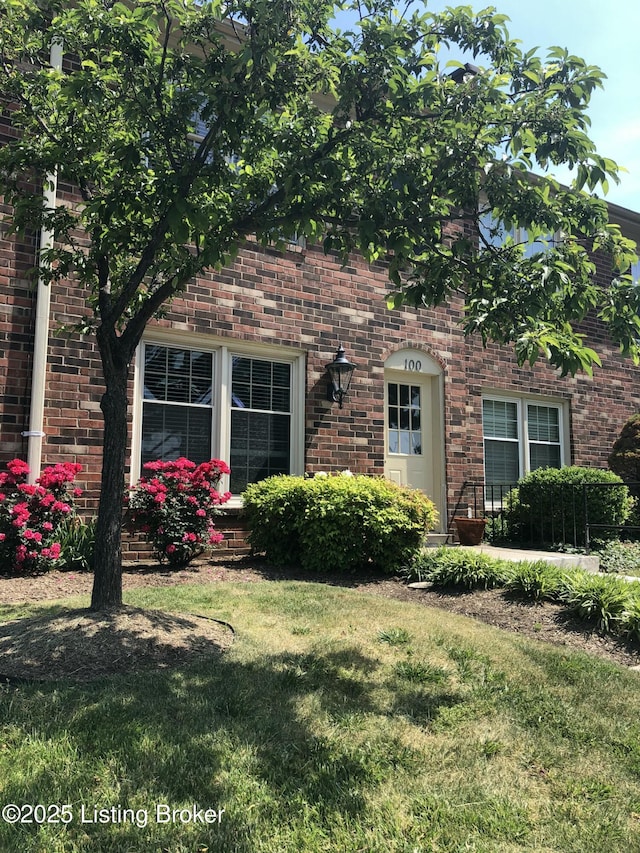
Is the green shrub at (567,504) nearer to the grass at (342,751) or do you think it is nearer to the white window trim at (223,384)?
the white window trim at (223,384)

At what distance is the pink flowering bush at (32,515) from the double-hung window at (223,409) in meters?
0.98

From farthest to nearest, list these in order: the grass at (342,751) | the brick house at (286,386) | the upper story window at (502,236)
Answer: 1. the brick house at (286,386)
2. the upper story window at (502,236)
3. the grass at (342,751)

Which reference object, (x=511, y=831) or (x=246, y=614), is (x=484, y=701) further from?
(x=246, y=614)

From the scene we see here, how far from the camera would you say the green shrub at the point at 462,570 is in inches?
231

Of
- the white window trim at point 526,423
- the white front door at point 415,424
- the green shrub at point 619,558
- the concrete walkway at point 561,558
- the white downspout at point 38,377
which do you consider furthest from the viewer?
the white window trim at point 526,423

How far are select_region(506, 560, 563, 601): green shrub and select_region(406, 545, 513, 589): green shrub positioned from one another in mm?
150

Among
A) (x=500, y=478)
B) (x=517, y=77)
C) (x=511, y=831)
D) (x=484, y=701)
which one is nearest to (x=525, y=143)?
(x=517, y=77)

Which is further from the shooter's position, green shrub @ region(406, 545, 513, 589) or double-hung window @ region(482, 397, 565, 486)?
double-hung window @ region(482, 397, 565, 486)

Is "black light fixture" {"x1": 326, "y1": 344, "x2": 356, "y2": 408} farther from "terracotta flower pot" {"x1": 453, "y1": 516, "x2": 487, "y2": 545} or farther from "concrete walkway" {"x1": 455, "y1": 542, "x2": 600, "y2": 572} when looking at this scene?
"concrete walkway" {"x1": 455, "y1": 542, "x2": 600, "y2": 572}

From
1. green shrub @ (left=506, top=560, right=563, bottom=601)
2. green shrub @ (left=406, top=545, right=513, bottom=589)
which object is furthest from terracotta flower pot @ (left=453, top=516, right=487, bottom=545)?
green shrub @ (left=506, top=560, right=563, bottom=601)

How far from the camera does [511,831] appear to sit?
216 centimetres

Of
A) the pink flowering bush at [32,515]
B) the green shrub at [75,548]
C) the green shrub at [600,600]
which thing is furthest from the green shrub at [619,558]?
the pink flowering bush at [32,515]

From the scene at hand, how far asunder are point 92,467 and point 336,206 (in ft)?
15.4

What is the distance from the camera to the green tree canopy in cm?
340
